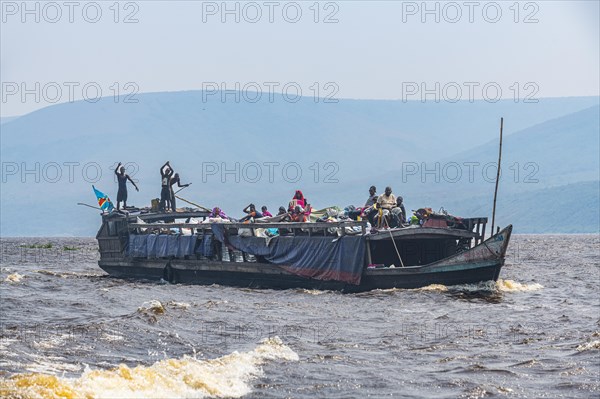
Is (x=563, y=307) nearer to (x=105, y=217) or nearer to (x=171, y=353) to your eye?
(x=171, y=353)

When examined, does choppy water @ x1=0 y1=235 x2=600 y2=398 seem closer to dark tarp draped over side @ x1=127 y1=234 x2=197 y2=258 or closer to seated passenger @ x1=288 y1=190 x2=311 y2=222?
seated passenger @ x1=288 y1=190 x2=311 y2=222

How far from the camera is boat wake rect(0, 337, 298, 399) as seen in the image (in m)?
12.7

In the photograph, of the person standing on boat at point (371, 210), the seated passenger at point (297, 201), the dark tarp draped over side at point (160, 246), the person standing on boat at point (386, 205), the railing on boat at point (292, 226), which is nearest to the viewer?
the railing on boat at point (292, 226)

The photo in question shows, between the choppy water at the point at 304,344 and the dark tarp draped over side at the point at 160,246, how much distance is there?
5100 millimetres

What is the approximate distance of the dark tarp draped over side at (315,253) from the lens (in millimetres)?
29016

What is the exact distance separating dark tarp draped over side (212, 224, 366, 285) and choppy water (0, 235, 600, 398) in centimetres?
82

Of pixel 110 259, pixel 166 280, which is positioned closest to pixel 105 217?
pixel 110 259

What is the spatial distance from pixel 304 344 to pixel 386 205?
12750mm

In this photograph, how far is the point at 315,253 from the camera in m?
30.5

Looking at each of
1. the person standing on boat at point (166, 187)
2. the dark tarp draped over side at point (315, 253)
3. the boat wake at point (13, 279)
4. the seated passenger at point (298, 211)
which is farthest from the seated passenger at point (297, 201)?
the boat wake at point (13, 279)

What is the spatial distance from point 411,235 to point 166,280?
11.4 metres

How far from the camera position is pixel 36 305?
2656 cm

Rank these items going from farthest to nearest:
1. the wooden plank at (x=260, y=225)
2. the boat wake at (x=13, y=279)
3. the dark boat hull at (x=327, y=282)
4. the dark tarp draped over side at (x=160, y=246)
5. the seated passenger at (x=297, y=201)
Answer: the boat wake at (x=13, y=279) < the dark tarp draped over side at (x=160, y=246) < the seated passenger at (x=297, y=201) < the wooden plank at (x=260, y=225) < the dark boat hull at (x=327, y=282)

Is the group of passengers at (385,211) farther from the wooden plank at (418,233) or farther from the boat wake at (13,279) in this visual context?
the boat wake at (13,279)
